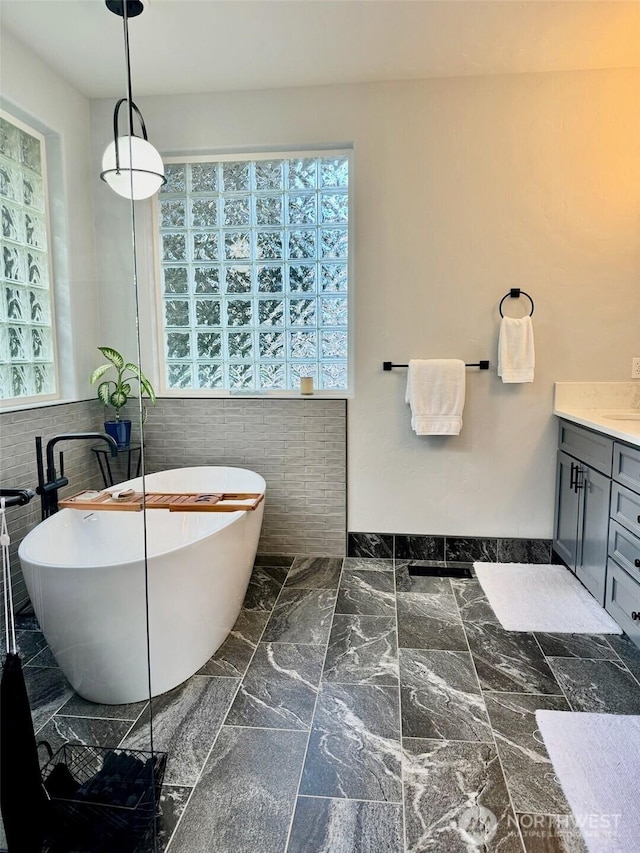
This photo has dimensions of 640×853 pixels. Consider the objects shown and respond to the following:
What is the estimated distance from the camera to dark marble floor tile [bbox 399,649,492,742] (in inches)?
65.6

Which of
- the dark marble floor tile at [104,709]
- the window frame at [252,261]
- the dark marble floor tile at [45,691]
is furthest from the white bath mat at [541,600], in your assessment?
the dark marble floor tile at [45,691]

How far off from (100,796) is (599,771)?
142 centimetres

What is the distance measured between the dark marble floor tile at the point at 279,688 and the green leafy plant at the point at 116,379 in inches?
46.2

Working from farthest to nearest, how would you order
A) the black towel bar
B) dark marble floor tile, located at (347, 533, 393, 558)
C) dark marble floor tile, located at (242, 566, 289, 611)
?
dark marble floor tile, located at (347, 533, 393, 558) < the black towel bar < dark marble floor tile, located at (242, 566, 289, 611)

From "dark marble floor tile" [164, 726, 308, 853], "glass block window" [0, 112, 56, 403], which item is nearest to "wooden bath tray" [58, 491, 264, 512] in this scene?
"glass block window" [0, 112, 56, 403]

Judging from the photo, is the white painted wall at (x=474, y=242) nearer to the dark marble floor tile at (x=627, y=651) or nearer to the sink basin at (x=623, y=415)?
the sink basin at (x=623, y=415)

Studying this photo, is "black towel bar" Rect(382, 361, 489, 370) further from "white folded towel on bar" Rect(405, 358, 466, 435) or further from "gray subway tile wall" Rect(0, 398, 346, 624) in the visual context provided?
"gray subway tile wall" Rect(0, 398, 346, 624)

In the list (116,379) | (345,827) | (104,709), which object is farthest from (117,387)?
(345,827)

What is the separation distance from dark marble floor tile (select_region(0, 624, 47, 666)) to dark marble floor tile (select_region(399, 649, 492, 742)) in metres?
1.17

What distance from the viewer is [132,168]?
2131mm

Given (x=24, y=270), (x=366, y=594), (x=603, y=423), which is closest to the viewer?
(x=24, y=270)

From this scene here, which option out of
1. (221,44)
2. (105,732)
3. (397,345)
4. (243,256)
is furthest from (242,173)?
(105,732)

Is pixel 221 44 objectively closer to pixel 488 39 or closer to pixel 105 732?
pixel 488 39

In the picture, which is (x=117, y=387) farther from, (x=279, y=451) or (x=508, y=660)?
(x=508, y=660)
